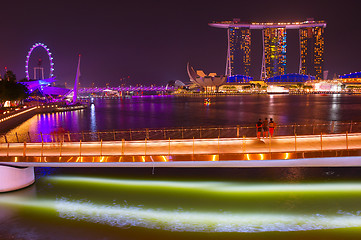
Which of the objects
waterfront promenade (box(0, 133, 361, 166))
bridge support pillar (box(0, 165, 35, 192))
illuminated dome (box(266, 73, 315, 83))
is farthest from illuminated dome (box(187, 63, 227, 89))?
bridge support pillar (box(0, 165, 35, 192))

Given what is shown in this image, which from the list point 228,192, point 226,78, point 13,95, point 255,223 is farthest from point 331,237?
point 226,78

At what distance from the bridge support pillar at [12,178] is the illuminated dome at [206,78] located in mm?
174303

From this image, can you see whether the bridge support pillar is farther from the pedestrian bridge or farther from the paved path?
the paved path

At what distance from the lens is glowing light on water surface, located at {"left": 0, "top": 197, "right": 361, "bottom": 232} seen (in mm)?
9875

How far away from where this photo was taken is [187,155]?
1109 centimetres

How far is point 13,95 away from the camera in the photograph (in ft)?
169

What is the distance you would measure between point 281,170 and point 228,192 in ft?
13.4

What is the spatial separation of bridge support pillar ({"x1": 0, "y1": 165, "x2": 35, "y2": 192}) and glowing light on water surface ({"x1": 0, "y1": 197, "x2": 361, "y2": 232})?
1070 millimetres

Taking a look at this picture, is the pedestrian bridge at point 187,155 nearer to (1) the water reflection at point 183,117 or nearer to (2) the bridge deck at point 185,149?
(2) the bridge deck at point 185,149

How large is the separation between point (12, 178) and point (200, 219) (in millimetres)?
7108

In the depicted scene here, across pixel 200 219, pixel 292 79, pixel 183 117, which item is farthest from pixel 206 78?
pixel 200 219

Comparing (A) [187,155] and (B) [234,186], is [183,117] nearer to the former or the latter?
(B) [234,186]

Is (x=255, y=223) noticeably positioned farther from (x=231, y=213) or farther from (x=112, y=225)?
(x=112, y=225)

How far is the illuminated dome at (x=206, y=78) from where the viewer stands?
184375mm
